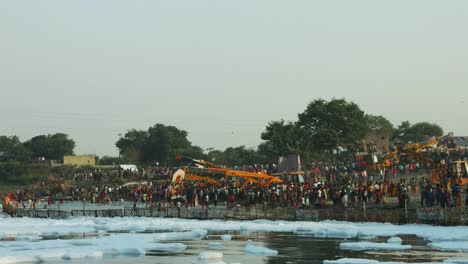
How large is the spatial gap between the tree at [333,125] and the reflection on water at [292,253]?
172 ft

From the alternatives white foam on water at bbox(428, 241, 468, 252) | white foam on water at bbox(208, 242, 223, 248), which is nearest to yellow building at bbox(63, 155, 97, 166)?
white foam on water at bbox(208, 242, 223, 248)

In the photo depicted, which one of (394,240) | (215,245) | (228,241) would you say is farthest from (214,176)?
(394,240)

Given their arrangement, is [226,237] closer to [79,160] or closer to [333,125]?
[333,125]

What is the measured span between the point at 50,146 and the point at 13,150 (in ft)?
33.8

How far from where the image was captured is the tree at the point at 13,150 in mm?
146625

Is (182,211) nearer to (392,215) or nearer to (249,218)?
(249,218)

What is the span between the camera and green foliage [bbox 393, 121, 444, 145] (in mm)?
146625

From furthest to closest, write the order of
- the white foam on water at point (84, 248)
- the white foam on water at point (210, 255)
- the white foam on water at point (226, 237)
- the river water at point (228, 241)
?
the white foam on water at point (226, 237), the white foam on water at point (84, 248), the river water at point (228, 241), the white foam on water at point (210, 255)

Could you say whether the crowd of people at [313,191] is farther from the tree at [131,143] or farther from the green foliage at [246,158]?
the tree at [131,143]

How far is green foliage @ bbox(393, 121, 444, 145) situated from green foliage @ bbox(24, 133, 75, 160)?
60.5m

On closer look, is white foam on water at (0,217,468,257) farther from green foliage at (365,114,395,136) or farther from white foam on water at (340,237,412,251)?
green foliage at (365,114,395,136)

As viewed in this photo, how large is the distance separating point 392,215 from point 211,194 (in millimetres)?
21154

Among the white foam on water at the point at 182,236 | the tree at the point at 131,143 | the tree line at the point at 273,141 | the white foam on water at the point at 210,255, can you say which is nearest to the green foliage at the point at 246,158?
the tree line at the point at 273,141

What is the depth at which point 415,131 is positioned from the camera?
15350cm
